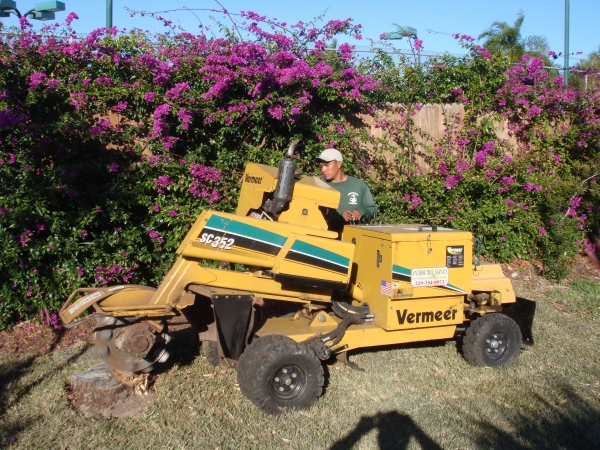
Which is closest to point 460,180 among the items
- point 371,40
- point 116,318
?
point 371,40

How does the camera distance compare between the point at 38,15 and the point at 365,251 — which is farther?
the point at 38,15

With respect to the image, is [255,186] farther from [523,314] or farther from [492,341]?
[523,314]

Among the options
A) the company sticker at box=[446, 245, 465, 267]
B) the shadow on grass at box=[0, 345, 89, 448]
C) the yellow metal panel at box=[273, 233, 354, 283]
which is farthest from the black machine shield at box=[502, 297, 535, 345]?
the shadow on grass at box=[0, 345, 89, 448]

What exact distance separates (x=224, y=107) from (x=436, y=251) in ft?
10.9

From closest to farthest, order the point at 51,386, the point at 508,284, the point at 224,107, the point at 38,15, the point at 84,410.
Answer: the point at 84,410, the point at 51,386, the point at 508,284, the point at 224,107, the point at 38,15

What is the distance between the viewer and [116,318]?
4438mm

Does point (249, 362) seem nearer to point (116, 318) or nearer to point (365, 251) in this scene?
point (116, 318)

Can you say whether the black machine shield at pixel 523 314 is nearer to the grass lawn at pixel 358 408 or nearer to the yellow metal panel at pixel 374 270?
the grass lawn at pixel 358 408

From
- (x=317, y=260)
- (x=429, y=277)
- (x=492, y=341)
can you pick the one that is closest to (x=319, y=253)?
(x=317, y=260)

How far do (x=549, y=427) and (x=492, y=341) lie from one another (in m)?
1.21

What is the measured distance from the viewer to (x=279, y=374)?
4691 mm

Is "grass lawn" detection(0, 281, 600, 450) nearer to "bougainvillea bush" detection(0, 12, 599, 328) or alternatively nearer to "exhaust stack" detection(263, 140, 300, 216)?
"bougainvillea bush" detection(0, 12, 599, 328)

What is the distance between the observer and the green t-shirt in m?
6.30

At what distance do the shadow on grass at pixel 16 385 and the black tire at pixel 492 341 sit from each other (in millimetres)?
3795
